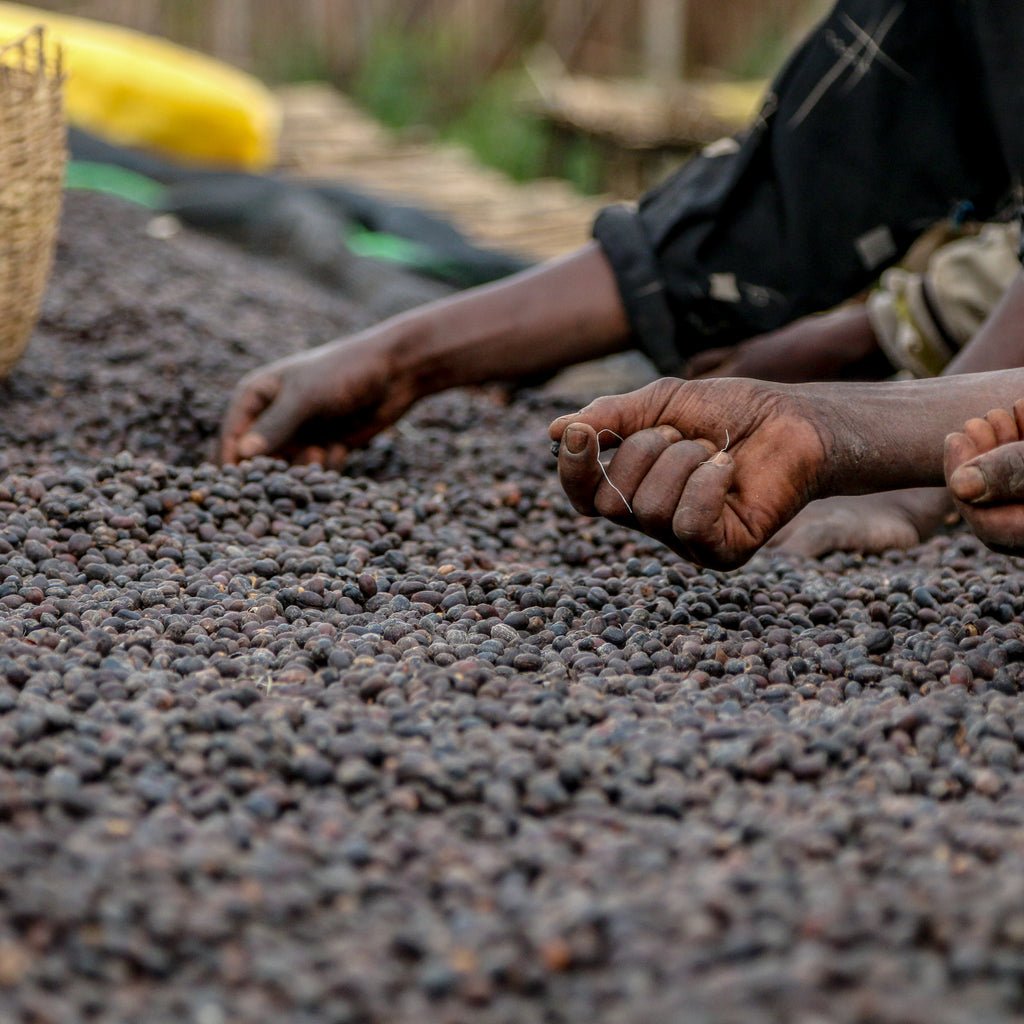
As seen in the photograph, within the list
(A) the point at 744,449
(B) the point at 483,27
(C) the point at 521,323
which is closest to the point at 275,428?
(C) the point at 521,323

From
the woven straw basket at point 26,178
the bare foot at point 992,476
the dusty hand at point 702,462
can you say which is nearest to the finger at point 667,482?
the dusty hand at point 702,462

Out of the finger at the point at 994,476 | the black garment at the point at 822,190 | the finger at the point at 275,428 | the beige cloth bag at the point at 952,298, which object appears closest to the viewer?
the finger at the point at 994,476

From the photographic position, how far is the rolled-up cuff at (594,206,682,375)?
2396 millimetres

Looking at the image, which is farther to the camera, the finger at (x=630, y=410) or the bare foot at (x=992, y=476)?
the finger at (x=630, y=410)

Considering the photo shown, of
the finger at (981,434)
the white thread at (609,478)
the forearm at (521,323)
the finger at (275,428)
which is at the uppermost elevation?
the finger at (981,434)

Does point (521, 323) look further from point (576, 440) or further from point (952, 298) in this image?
point (576, 440)

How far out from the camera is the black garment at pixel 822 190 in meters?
2.34

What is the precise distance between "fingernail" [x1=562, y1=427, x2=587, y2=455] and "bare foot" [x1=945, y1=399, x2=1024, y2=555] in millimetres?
416

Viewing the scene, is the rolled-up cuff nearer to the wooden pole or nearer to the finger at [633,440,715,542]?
the finger at [633,440,715,542]

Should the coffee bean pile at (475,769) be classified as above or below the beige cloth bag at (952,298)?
below

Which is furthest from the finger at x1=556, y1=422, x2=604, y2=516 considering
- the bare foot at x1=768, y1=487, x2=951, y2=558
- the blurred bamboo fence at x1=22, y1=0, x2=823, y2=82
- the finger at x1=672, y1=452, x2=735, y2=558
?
the blurred bamboo fence at x1=22, y1=0, x2=823, y2=82

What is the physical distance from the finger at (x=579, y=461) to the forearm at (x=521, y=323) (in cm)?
96

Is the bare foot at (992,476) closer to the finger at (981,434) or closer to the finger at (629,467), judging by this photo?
the finger at (981,434)

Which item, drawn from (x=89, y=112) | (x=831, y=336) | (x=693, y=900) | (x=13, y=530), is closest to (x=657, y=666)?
(x=693, y=900)
